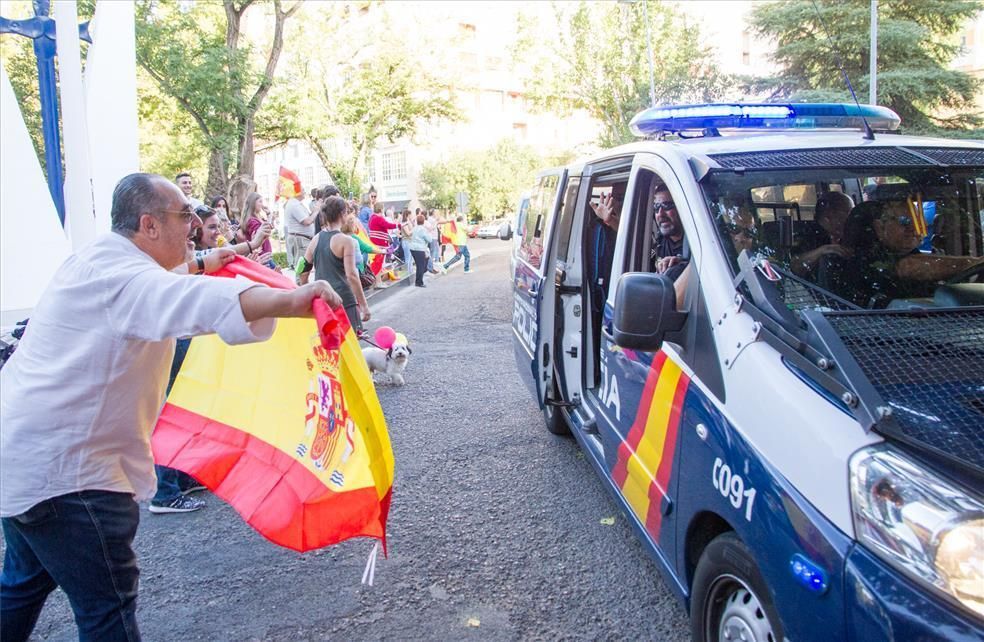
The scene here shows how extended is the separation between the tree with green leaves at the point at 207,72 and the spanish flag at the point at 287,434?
13.9 meters

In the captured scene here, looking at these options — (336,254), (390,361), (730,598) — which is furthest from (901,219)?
(390,361)

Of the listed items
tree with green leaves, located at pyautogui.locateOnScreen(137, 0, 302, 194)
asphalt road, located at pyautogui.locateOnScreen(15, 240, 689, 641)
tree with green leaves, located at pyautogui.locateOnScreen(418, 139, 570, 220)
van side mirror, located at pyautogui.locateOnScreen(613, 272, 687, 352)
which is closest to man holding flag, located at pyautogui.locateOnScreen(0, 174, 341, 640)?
van side mirror, located at pyautogui.locateOnScreen(613, 272, 687, 352)

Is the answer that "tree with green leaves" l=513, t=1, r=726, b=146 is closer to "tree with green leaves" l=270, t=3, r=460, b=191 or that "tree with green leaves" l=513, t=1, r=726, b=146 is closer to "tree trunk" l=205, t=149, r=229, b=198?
"tree with green leaves" l=270, t=3, r=460, b=191

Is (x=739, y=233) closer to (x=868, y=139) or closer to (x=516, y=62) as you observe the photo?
(x=868, y=139)

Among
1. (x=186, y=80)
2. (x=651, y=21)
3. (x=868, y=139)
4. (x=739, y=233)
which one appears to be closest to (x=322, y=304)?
(x=739, y=233)

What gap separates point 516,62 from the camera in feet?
103

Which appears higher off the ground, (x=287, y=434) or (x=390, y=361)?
(x=287, y=434)

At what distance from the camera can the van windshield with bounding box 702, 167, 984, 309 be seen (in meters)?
2.72

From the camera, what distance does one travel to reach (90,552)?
218cm

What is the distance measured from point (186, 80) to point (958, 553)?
1646cm

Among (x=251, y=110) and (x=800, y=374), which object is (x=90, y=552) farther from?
(x=251, y=110)

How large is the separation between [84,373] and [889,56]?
1759 cm

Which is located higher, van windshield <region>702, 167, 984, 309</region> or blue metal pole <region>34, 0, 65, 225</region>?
blue metal pole <region>34, 0, 65, 225</region>

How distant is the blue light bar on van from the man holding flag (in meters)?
2.32
